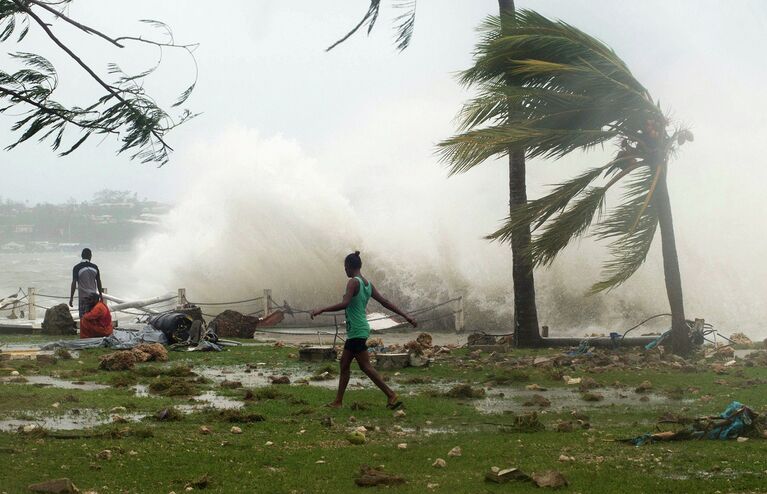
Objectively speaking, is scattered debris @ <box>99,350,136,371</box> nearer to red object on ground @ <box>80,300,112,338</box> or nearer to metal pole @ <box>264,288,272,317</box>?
red object on ground @ <box>80,300,112,338</box>

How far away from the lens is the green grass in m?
7.13

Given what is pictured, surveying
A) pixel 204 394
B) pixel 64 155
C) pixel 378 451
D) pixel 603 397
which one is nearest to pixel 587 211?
pixel 603 397

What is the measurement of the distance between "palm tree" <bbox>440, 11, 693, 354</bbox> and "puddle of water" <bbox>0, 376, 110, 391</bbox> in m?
6.26

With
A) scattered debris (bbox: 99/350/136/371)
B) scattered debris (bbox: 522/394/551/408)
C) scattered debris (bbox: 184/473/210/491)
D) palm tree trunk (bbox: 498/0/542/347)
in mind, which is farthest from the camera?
palm tree trunk (bbox: 498/0/542/347)

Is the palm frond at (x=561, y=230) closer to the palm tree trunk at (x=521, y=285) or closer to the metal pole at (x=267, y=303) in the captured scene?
the palm tree trunk at (x=521, y=285)

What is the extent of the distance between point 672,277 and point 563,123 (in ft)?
10.7

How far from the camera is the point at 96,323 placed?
18797mm

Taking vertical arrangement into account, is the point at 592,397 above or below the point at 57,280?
below

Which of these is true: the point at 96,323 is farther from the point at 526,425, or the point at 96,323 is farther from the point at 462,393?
the point at 526,425

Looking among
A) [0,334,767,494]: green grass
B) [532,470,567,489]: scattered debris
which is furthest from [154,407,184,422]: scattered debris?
[532,470,567,489]: scattered debris

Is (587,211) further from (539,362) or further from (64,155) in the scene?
(64,155)

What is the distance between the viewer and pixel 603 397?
1211cm

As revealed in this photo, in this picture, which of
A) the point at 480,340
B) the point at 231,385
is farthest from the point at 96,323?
the point at 480,340

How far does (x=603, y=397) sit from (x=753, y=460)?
4.54 meters
